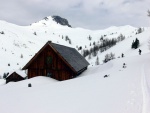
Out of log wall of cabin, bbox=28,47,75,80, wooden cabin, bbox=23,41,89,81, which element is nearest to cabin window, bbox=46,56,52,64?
wooden cabin, bbox=23,41,89,81

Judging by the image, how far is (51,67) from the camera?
3362 centimetres

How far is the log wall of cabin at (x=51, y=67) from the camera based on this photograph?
32750mm

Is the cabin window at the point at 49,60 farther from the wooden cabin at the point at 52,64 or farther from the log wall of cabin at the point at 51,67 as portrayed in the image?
the log wall of cabin at the point at 51,67

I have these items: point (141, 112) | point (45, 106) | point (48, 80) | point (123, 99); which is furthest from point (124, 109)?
point (48, 80)

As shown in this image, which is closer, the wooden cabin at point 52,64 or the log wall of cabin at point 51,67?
the wooden cabin at point 52,64

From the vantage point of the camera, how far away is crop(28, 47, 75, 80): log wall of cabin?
107 feet

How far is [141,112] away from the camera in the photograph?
33.8 ft

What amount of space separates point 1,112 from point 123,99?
270 inches

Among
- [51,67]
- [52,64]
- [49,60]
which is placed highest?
[49,60]

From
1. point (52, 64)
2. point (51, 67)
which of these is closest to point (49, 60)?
point (52, 64)

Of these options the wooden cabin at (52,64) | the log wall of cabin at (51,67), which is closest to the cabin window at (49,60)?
the wooden cabin at (52,64)

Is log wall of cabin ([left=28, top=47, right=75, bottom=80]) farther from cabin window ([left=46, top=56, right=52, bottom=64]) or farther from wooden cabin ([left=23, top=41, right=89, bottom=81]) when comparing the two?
cabin window ([left=46, top=56, right=52, bottom=64])

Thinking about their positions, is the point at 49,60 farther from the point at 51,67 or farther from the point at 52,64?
the point at 51,67

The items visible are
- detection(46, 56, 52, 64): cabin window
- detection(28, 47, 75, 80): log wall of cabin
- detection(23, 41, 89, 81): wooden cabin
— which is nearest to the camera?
detection(23, 41, 89, 81): wooden cabin
